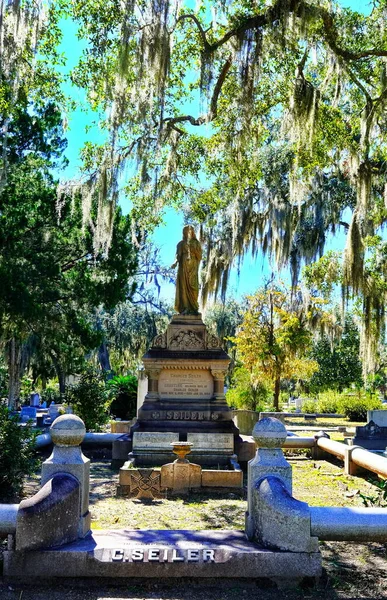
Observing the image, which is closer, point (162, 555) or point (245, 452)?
point (162, 555)

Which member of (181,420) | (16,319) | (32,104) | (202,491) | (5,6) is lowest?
(202,491)

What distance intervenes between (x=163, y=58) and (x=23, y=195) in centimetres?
785

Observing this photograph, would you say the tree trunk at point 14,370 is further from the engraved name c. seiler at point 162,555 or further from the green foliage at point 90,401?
the engraved name c. seiler at point 162,555

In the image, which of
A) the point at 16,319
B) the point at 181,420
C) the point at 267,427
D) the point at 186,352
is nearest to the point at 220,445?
the point at 181,420

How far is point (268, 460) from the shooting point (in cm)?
477

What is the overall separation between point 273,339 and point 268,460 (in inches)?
802

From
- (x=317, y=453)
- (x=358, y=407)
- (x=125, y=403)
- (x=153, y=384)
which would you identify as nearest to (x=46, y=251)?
(x=125, y=403)

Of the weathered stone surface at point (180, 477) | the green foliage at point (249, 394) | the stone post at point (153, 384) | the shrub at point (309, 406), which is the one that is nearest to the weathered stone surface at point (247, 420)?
the stone post at point (153, 384)

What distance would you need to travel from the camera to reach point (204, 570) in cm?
421

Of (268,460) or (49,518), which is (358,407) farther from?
(49,518)

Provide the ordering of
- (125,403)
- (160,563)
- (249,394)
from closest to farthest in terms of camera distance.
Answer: (160,563)
(125,403)
(249,394)

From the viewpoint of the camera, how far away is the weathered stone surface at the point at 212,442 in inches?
392

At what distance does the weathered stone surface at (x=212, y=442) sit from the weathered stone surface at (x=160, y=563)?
5.69 m

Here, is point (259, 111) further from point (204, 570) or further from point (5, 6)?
point (204, 570)
